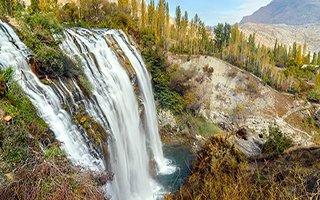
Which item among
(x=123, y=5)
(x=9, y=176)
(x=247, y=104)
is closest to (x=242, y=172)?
(x=9, y=176)

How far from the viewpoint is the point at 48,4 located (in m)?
31.1

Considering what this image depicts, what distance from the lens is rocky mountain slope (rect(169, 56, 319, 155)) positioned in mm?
30719

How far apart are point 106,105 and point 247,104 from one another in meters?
23.0

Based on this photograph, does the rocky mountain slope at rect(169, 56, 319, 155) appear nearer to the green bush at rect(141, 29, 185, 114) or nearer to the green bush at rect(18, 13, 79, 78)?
the green bush at rect(141, 29, 185, 114)

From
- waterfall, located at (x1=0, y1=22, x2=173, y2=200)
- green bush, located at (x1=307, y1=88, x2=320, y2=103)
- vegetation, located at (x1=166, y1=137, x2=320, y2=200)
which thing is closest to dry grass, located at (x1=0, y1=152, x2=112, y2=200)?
vegetation, located at (x1=166, y1=137, x2=320, y2=200)

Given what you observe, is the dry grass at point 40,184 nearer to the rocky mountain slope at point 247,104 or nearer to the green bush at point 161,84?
the green bush at point 161,84

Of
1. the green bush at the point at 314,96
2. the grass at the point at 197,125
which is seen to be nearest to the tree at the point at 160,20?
the grass at the point at 197,125

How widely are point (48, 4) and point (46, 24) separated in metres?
21.2

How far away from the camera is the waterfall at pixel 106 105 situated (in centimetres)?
977

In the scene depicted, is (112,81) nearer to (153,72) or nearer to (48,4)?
(153,72)

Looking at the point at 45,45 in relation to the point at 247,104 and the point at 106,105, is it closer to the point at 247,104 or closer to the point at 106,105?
the point at 106,105

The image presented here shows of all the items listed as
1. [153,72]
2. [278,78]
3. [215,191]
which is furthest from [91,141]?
[278,78]

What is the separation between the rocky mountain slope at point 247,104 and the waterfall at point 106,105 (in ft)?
38.7

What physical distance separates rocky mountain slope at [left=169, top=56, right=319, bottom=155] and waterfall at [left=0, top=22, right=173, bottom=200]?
1179cm
